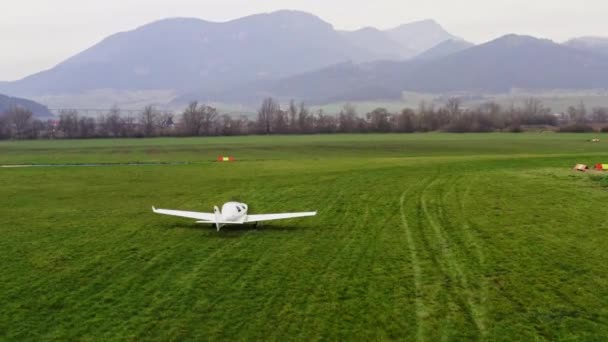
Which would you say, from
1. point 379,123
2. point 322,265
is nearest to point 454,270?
point 322,265

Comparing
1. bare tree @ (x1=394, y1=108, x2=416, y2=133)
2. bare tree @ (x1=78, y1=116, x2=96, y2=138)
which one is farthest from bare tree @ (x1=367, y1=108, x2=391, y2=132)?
bare tree @ (x1=78, y1=116, x2=96, y2=138)

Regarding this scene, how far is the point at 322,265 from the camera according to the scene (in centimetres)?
1934

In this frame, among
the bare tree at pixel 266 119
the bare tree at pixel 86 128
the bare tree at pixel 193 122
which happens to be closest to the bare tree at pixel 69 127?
the bare tree at pixel 86 128

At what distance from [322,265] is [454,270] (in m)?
4.24

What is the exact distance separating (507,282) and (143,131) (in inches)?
5374

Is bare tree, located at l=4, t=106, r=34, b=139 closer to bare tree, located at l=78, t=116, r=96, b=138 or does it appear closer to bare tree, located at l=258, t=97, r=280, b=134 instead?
bare tree, located at l=78, t=116, r=96, b=138

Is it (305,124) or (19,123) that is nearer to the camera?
(305,124)

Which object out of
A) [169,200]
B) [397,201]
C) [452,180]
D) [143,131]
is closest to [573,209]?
[397,201]

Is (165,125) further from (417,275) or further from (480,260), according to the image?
(417,275)

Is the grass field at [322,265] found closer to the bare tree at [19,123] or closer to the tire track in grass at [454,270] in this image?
the tire track in grass at [454,270]

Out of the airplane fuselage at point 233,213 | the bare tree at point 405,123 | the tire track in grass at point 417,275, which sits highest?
the bare tree at point 405,123

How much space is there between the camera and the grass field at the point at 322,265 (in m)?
14.3

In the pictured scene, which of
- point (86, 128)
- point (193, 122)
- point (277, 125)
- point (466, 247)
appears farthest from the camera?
point (277, 125)

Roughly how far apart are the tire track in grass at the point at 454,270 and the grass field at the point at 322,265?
58mm
